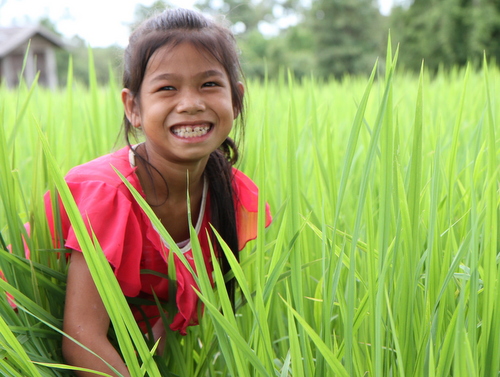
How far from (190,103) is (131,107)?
6.1 inches

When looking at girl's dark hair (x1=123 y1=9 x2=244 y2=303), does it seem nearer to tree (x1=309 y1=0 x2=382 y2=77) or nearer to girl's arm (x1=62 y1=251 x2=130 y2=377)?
girl's arm (x1=62 y1=251 x2=130 y2=377)

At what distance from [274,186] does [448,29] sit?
393 inches

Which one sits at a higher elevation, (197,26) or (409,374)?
(197,26)

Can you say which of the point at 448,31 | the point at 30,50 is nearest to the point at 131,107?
the point at 448,31

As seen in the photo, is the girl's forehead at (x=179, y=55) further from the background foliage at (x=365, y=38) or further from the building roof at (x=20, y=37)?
the building roof at (x=20, y=37)

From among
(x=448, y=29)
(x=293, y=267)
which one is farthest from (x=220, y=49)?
(x=448, y=29)

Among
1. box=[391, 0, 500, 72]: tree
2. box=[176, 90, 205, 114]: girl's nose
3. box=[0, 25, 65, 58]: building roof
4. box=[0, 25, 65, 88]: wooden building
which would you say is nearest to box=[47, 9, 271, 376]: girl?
box=[176, 90, 205, 114]: girl's nose

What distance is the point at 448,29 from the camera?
10016 mm

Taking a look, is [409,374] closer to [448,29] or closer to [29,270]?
[29,270]

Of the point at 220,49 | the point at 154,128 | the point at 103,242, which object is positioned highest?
the point at 220,49

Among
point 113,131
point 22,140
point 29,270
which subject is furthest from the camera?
point 22,140

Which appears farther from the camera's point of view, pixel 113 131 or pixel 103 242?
pixel 113 131

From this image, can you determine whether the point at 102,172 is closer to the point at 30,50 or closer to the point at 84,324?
Answer: the point at 84,324

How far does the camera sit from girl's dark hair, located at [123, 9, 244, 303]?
842mm
